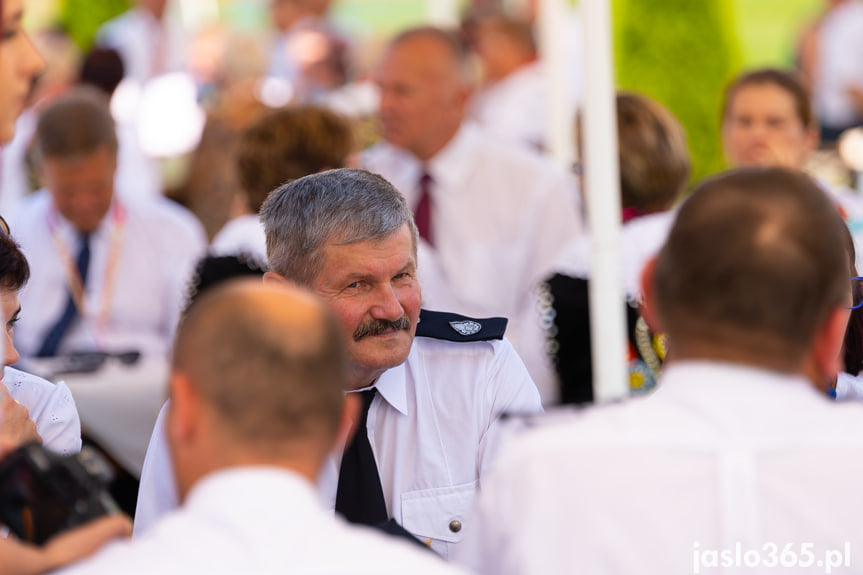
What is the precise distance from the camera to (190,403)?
5.03 ft

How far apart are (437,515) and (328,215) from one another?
65 centimetres

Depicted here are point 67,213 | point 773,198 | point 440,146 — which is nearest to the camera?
point 773,198

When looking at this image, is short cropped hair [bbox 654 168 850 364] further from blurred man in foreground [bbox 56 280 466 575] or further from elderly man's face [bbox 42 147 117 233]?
elderly man's face [bbox 42 147 117 233]

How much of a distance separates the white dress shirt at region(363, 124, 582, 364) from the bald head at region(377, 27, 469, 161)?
0.14 m

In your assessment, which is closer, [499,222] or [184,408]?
[184,408]

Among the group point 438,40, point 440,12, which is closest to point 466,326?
point 438,40

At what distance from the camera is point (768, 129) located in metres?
5.28

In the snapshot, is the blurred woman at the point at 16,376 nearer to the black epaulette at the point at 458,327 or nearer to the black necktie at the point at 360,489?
the black necktie at the point at 360,489

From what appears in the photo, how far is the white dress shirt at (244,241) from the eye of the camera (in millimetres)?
4438

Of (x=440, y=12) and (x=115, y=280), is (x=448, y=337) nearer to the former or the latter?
(x=115, y=280)

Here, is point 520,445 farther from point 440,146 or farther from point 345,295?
point 440,146

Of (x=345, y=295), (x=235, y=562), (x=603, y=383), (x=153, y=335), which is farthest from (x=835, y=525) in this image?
(x=153, y=335)

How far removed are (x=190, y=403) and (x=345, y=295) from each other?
3.81 ft

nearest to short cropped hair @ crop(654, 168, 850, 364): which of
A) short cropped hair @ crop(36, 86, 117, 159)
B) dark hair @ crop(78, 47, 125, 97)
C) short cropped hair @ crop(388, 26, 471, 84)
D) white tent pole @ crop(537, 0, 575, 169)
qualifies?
short cropped hair @ crop(36, 86, 117, 159)
